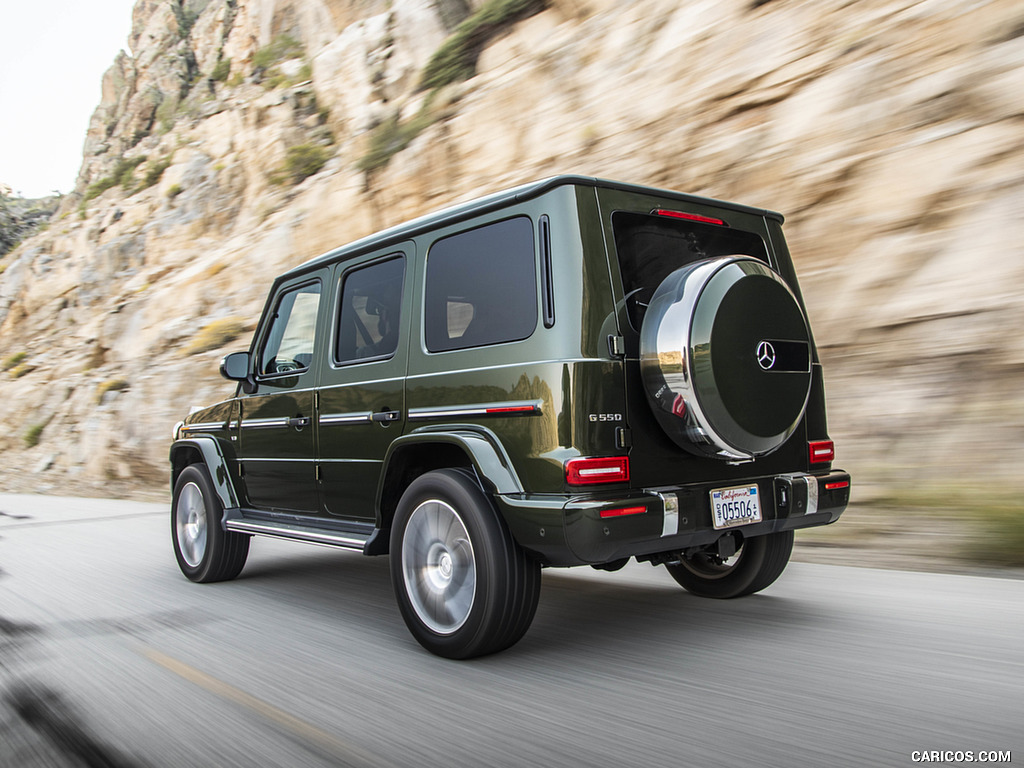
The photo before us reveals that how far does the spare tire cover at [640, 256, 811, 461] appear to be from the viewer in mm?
3564

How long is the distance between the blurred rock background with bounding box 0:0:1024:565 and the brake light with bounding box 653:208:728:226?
273 centimetres

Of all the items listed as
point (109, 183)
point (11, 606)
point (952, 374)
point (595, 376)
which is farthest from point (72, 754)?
point (109, 183)

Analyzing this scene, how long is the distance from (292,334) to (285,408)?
49 centimetres

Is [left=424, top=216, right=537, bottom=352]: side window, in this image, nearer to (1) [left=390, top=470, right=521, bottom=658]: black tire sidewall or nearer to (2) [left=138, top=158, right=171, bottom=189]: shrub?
(1) [left=390, top=470, right=521, bottom=658]: black tire sidewall

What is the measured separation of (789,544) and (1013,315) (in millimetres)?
3466

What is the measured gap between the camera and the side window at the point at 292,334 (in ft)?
17.2

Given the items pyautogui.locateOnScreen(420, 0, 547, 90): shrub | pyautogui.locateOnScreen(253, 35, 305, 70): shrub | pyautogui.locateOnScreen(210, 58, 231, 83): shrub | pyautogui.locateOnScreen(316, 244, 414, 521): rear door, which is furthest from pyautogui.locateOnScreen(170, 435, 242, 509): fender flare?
pyautogui.locateOnScreen(210, 58, 231, 83): shrub

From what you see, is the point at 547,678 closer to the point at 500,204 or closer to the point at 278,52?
the point at 500,204

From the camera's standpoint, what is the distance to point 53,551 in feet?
24.4

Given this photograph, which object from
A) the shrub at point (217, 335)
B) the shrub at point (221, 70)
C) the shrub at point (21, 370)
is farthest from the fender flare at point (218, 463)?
the shrub at point (221, 70)

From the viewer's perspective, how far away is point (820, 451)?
443 cm

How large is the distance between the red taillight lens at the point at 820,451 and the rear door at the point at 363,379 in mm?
2015

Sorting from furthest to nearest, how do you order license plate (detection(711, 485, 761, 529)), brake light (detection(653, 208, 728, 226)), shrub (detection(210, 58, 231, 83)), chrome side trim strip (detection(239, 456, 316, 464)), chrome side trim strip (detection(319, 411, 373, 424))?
1. shrub (detection(210, 58, 231, 83))
2. chrome side trim strip (detection(239, 456, 316, 464))
3. chrome side trim strip (detection(319, 411, 373, 424))
4. brake light (detection(653, 208, 728, 226))
5. license plate (detection(711, 485, 761, 529))

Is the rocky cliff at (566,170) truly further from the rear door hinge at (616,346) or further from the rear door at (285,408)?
the rear door at (285,408)
